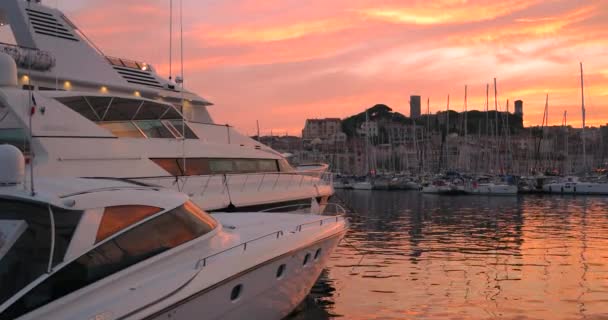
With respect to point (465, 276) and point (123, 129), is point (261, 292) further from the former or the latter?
point (465, 276)

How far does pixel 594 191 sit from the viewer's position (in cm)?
6175

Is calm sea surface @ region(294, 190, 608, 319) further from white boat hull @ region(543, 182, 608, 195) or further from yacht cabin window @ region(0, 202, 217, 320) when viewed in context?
white boat hull @ region(543, 182, 608, 195)

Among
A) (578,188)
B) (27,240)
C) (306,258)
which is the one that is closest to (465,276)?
(306,258)

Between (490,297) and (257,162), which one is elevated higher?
(257,162)

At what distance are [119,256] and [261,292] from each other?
6.99 feet

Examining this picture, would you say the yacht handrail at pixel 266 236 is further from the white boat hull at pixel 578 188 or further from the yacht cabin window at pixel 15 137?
the white boat hull at pixel 578 188

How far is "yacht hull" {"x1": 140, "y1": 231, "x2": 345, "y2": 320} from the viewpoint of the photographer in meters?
5.49

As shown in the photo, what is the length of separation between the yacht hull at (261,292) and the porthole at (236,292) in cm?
2

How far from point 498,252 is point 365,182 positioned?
229ft

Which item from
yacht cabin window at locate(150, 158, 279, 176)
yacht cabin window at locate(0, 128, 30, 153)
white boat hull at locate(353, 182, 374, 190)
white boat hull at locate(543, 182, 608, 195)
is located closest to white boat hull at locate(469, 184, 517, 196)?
white boat hull at locate(543, 182, 608, 195)

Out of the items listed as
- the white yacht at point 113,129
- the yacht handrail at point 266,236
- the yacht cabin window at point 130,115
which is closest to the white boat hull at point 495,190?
the white yacht at point 113,129

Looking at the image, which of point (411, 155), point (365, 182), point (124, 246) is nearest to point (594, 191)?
point (365, 182)

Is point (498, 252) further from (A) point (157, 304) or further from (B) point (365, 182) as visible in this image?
(B) point (365, 182)

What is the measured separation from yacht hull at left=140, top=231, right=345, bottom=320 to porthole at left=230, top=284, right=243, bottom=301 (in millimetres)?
18
